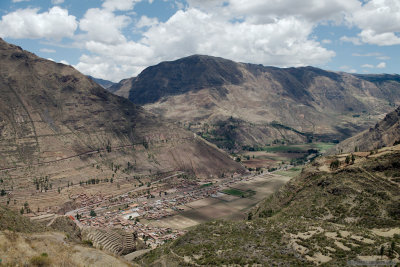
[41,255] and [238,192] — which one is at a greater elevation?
[41,255]

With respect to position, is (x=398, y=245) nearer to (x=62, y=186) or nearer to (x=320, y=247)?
(x=320, y=247)

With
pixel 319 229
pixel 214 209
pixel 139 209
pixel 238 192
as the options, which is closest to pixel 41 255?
pixel 319 229

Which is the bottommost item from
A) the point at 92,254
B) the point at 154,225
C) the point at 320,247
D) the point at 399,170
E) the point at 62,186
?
the point at 154,225

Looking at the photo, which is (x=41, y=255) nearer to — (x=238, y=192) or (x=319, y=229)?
(x=319, y=229)

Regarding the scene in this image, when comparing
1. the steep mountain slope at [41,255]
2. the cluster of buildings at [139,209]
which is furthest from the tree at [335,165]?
the steep mountain slope at [41,255]

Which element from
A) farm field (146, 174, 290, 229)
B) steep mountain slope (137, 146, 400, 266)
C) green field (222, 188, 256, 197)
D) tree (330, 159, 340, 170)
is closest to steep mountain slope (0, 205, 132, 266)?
steep mountain slope (137, 146, 400, 266)

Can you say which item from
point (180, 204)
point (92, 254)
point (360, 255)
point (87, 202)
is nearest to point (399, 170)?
point (360, 255)

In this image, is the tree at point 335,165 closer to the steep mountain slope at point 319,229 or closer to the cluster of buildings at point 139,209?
the steep mountain slope at point 319,229

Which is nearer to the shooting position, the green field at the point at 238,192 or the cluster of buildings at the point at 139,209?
the cluster of buildings at the point at 139,209
